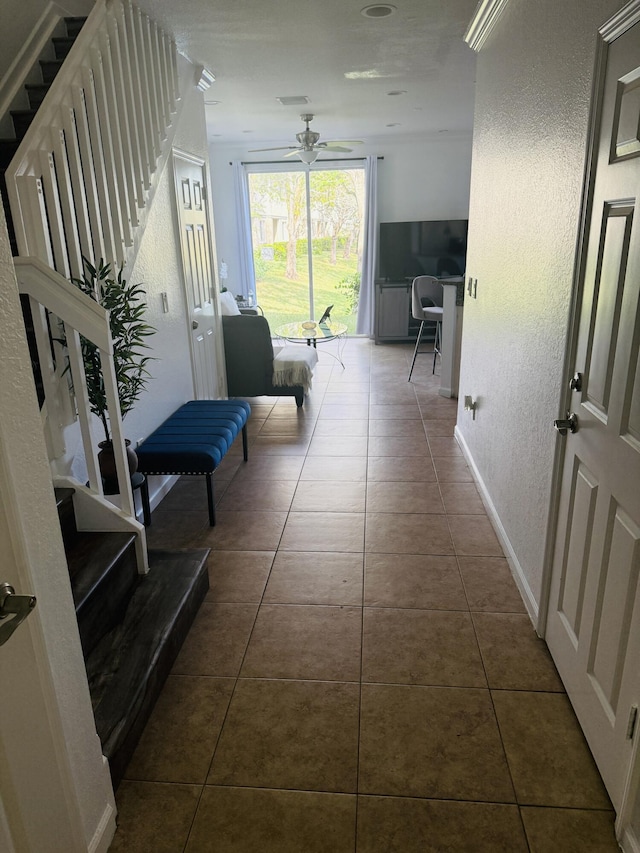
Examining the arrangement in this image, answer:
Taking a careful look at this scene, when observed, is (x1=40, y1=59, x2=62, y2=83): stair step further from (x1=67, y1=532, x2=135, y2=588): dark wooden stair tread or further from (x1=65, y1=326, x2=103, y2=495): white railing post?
(x1=67, y1=532, x2=135, y2=588): dark wooden stair tread

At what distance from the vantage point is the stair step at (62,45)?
10.2 ft

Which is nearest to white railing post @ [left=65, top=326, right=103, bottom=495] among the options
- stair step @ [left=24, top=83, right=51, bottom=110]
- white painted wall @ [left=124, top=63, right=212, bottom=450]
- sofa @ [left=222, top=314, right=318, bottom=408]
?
white painted wall @ [left=124, top=63, right=212, bottom=450]

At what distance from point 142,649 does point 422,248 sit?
7356 mm

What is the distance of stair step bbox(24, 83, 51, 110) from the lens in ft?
9.72

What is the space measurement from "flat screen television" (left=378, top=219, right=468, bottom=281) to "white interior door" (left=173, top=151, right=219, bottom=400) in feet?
13.3

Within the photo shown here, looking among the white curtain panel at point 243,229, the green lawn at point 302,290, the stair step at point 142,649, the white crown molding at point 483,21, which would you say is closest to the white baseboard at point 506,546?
the stair step at point 142,649

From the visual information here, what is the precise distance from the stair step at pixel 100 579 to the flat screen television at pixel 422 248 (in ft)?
22.4

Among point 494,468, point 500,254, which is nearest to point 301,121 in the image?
point 500,254

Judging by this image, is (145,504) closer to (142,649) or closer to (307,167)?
(142,649)

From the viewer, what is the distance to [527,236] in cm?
257

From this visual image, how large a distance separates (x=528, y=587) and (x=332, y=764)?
116cm

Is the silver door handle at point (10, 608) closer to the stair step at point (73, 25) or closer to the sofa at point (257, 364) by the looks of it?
the stair step at point (73, 25)

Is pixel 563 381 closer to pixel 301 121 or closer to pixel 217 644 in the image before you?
pixel 217 644

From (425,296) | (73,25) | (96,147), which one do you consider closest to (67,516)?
(96,147)
